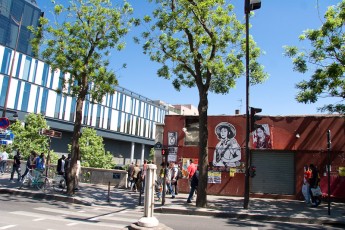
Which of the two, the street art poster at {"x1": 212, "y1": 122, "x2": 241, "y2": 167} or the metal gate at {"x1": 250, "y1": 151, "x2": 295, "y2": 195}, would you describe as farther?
the street art poster at {"x1": 212, "y1": 122, "x2": 241, "y2": 167}

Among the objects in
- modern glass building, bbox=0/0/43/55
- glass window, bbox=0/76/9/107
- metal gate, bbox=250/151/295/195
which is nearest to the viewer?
metal gate, bbox=250/151/295/195

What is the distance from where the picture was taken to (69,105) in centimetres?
4466

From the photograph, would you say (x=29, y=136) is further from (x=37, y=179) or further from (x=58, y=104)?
(x=37, y=179)

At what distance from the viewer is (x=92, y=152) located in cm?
4031

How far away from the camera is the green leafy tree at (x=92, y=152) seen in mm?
39781

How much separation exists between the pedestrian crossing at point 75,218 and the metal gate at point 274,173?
8627mm

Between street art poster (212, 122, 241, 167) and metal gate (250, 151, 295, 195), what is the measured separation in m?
1.14

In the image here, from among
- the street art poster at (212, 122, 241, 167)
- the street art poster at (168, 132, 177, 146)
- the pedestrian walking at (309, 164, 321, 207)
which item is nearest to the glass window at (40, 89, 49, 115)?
the street art poster at (168, 132, 177, 146)

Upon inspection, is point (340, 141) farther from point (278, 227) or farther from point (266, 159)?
point (278, 227)

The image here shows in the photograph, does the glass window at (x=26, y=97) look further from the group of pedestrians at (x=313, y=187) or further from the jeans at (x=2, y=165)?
the group of pedestrians at (x=313, y=187)

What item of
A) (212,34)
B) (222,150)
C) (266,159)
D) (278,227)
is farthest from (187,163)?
(278,227)

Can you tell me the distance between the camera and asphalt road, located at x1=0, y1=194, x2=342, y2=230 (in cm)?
899

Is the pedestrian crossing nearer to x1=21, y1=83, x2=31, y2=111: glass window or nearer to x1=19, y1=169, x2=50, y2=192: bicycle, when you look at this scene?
x1=19, y1=169, x2=50, y2=192: bicycle

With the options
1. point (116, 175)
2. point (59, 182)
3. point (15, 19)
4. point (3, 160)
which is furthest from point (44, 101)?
point (59, 182)
